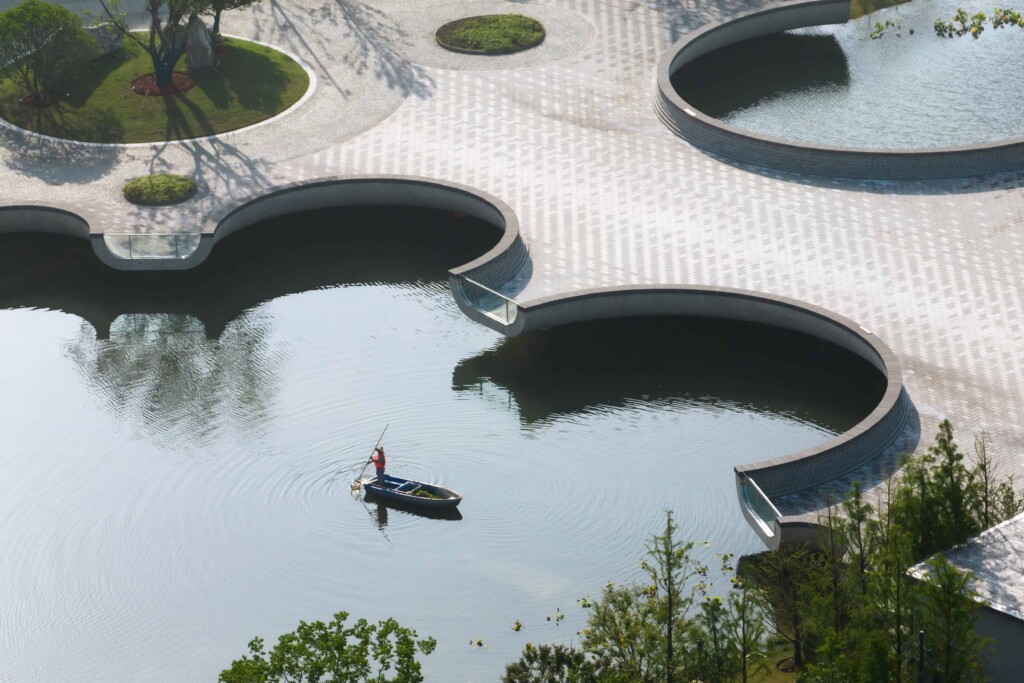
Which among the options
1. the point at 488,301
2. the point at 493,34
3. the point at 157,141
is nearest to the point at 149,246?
the point at 157,141

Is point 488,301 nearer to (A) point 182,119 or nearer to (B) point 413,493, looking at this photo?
(B) point 413,493

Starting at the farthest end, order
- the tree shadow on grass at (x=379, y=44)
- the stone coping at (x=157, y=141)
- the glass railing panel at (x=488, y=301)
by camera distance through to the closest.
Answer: the tree shadow on grass at (x=379, y=44)
the stone coping at (x=157, y=141)
the glass railing panel at (x=488, y=301)

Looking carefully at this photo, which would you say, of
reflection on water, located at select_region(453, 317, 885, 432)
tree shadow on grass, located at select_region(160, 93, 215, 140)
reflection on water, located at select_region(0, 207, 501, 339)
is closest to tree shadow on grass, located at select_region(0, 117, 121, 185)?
tree shadow on grass, located at select_region(160, 93, 215, 140)

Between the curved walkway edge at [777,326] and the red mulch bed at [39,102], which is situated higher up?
the curved walkway edge at [777,326]

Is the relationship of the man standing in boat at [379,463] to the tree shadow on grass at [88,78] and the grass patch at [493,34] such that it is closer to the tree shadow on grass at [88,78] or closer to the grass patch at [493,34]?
the tree shadow on grass at [88,78]

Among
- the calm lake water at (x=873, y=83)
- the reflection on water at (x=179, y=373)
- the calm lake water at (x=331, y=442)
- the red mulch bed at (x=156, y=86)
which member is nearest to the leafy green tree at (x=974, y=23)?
the calm lake water at (x=873, y=83)

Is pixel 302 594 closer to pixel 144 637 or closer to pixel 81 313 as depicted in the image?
pixel 144 637

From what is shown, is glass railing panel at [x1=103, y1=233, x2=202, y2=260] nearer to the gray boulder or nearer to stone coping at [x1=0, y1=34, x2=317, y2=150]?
stone coping at [x1=0, y1=34, x2=317, y2=150]
